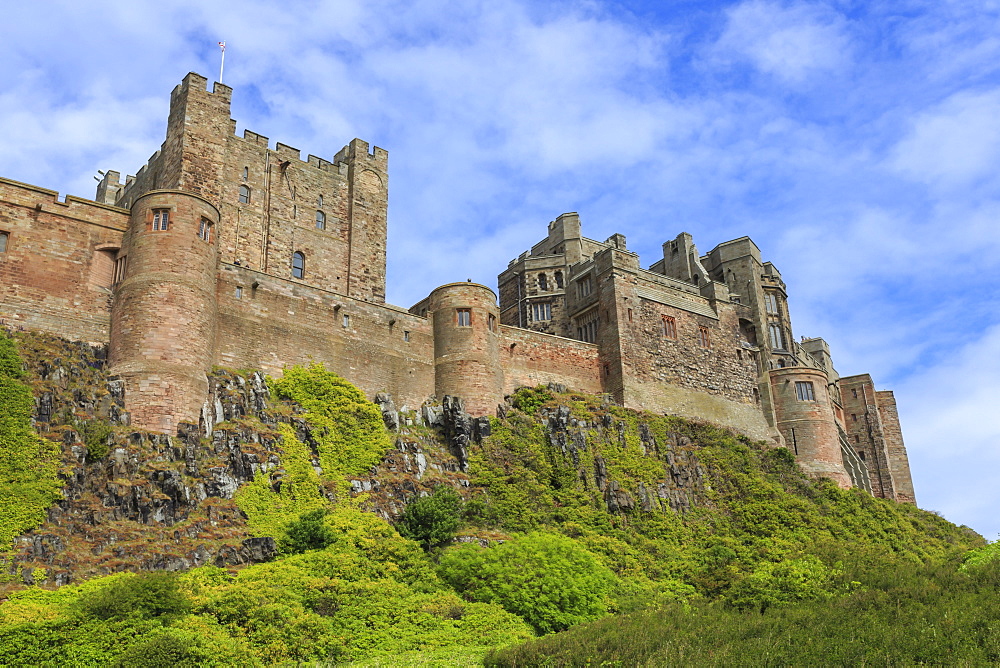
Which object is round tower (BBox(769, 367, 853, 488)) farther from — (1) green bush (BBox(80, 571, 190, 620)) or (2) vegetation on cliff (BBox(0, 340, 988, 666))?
(1) green bush (BBox(80, 571, 190, 620))

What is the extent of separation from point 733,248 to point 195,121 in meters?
37.3

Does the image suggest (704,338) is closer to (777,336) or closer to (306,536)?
(777,336)

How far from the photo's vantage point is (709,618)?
90.9ft

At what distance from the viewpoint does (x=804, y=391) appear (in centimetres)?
5919

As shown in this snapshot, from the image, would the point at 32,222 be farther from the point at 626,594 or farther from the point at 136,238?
the point at 626,594

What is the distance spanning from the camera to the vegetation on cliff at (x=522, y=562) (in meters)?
24.1

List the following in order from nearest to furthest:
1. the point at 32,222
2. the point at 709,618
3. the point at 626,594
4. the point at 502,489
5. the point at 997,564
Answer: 1. the point at 709,618
2. the point at 997,564
3. the point at 626,594
4. the point at 32,222
5. the point at 502,489

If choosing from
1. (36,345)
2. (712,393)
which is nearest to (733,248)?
(712,393)

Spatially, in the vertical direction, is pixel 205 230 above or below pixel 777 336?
below

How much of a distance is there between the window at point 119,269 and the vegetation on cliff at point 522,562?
7.40 m

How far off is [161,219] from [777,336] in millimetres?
42518

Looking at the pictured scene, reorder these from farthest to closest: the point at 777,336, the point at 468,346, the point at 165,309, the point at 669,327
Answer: the point at 777,336 < the point at 669,327 < the point at 468,346 < the point at 165,309

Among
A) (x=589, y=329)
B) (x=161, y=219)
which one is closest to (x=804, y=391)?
(x=589, y=329)

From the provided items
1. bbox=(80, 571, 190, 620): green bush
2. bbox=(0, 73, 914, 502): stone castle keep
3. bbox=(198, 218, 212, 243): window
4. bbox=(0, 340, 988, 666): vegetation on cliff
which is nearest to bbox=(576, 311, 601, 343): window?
bbox=(0, 73, 914, 502): stone castle keep
